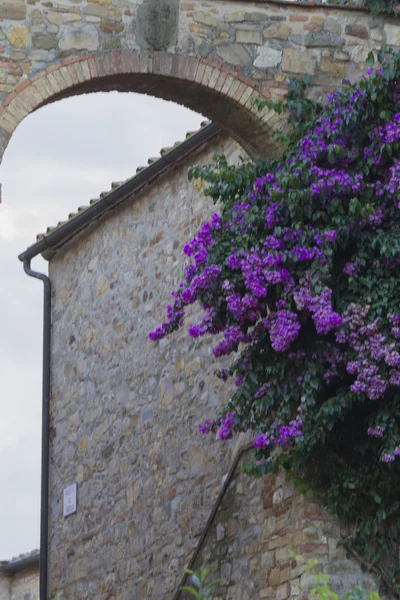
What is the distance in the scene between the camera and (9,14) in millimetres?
8328

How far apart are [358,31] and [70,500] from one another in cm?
527

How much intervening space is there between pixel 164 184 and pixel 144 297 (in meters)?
1.04

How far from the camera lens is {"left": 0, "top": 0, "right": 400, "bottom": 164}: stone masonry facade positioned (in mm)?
8258

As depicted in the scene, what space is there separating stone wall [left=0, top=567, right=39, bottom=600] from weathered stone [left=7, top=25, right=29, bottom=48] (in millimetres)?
8451

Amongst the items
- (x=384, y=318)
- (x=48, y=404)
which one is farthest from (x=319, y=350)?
(x=48, y=404)

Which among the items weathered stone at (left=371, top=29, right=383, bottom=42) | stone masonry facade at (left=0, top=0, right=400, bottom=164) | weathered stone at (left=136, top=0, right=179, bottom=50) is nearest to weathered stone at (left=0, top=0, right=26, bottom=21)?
stone masonry facade at (left=0, top=0, right=400, bottom=164)

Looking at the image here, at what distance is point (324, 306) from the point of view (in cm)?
749

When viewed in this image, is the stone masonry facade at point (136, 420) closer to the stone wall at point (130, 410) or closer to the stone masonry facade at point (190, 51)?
the stone wall at point (130, 410)

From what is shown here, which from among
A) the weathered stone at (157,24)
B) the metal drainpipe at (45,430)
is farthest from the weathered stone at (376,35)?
the metal drainpipe at (45,430)

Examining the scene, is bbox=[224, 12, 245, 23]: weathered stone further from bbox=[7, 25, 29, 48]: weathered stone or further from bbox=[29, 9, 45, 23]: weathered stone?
bbox=[7, 25, 29, 48]: weathered stone

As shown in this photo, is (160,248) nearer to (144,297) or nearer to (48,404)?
(144,297)

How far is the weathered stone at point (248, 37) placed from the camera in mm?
8695

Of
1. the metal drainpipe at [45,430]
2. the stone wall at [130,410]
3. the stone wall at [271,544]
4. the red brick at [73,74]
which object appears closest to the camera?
the stone wall at [271,544]

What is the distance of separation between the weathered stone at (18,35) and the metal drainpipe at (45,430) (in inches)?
192
